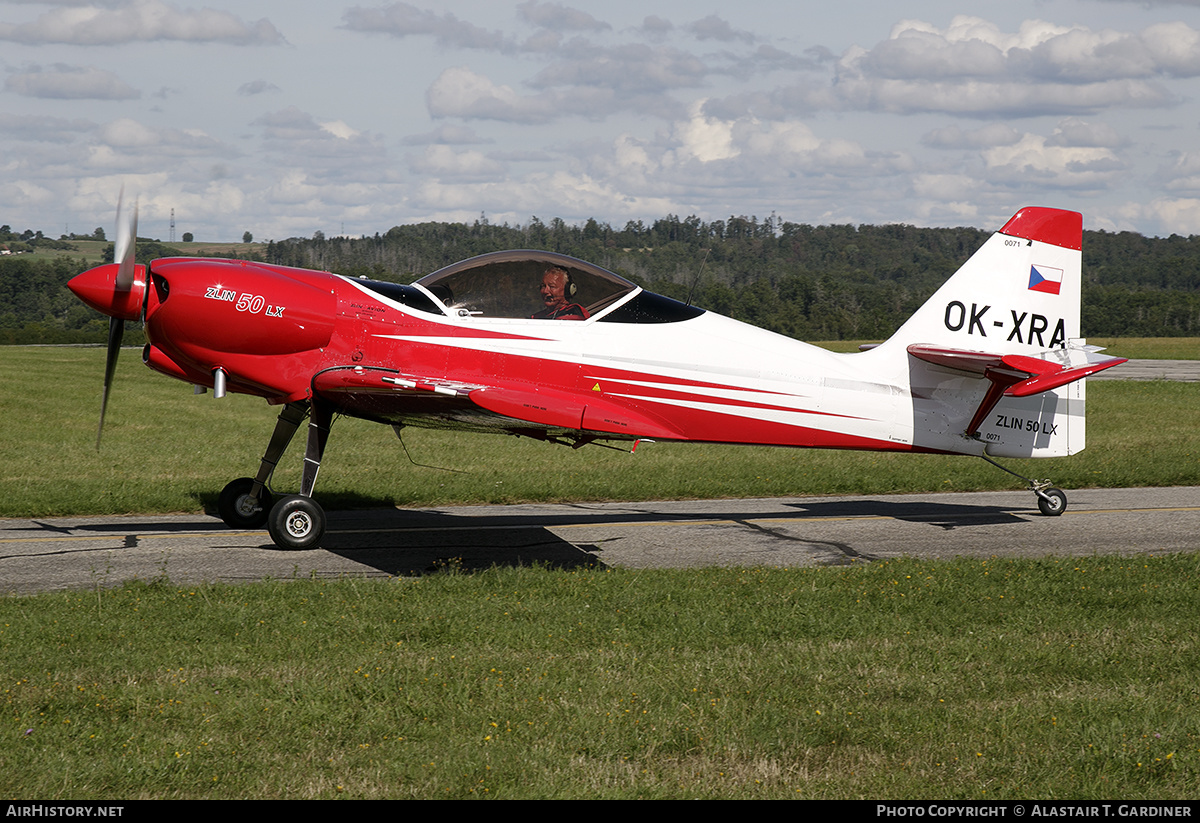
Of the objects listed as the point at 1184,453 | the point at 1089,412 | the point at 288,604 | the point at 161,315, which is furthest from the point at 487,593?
the point at 1089,412

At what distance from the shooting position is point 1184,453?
711 inches

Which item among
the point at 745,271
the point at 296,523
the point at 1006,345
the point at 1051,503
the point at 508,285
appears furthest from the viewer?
the point at 745,271

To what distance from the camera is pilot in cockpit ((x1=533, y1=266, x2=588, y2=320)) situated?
1024 cm

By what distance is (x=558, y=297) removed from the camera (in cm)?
1027

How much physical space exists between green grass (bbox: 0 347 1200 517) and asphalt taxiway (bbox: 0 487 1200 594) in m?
0.61

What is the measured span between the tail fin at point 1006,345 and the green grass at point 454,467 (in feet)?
9.14

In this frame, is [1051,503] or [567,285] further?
[1051,503]

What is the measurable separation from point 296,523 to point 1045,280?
364 inches

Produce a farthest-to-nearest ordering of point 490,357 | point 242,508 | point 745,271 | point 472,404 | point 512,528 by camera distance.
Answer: point 745,271
point 512,528
point 242,508
point 490,357
point 472,404

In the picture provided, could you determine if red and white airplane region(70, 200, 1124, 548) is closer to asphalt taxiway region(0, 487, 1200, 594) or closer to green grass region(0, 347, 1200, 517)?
asphalt taxiway region(0, 487, 1200, 594)

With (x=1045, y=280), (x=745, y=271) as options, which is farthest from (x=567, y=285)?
(x=745, y=271)

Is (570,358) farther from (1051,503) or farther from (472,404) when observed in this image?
(1051,503)

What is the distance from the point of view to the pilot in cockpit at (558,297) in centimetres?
1024
